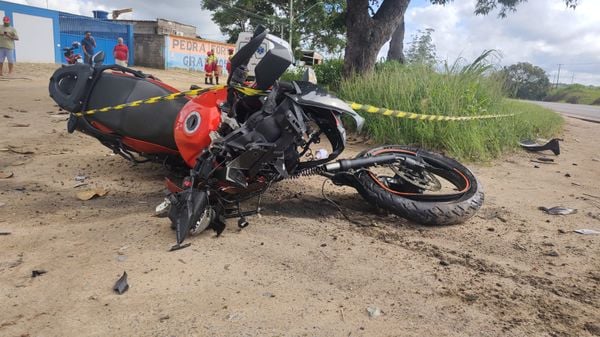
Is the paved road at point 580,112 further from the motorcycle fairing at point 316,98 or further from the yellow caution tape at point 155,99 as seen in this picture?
the yellow caution tape at point 155,99

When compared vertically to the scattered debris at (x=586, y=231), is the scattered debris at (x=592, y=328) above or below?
below

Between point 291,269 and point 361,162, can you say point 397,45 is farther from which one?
point 291,269

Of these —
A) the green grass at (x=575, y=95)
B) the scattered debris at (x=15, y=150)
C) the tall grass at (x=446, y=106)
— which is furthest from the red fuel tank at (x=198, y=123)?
the green grass at (x=575, y=95)

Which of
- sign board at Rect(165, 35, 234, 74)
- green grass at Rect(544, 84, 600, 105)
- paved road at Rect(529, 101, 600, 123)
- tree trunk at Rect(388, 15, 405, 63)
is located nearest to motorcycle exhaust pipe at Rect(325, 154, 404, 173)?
tree trunk at Rect(388, 15, 405, 63)

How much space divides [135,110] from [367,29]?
6.02 m

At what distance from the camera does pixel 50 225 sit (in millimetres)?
3117

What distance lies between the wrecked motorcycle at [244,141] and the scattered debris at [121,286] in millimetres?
451

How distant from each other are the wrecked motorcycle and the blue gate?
22073 millimetres

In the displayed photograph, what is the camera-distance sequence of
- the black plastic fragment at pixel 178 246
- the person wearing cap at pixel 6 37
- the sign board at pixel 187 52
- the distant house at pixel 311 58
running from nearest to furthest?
1. the black plastic fragment at pixel 178 246
2. the distant house at pixel 311 58
3. the person wearing cap at pixel 6 37
4. the sign board at pixel 187 52

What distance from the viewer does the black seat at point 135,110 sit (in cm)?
372

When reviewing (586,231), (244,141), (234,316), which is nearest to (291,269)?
(234,316)

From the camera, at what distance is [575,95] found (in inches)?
1832

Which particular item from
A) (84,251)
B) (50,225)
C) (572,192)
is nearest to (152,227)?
(84,251)

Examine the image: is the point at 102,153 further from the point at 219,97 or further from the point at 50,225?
the point at 219,97
